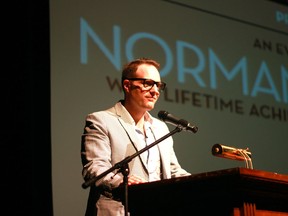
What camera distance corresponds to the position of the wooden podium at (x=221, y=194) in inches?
84.8

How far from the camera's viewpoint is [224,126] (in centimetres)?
471

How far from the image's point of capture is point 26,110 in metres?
4.22

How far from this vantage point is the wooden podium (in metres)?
2.15

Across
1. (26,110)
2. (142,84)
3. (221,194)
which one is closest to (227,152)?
(221,194)

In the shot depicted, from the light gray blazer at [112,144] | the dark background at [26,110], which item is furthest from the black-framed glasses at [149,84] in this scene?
the dark background at [26,110]

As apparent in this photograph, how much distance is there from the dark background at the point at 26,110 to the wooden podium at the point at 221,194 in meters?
1.89

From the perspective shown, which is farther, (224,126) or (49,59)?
(224,126)

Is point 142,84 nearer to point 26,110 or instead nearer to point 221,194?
point 221,194

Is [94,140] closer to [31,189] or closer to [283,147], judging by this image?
[31,189]

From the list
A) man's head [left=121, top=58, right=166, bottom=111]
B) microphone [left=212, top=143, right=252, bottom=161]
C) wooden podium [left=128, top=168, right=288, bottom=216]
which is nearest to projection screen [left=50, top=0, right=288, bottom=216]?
man's head [left=121, top=58, right=166, bottom=111]

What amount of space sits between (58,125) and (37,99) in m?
0.31

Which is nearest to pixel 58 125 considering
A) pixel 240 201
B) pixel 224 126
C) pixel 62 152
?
pixel 62 152

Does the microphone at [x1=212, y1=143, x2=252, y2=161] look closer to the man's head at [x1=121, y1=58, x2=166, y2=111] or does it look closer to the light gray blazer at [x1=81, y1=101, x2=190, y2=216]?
the light gray blazer at [x1=81, y1=101, x2=190, y2=216]

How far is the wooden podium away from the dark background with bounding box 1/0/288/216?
189cm
